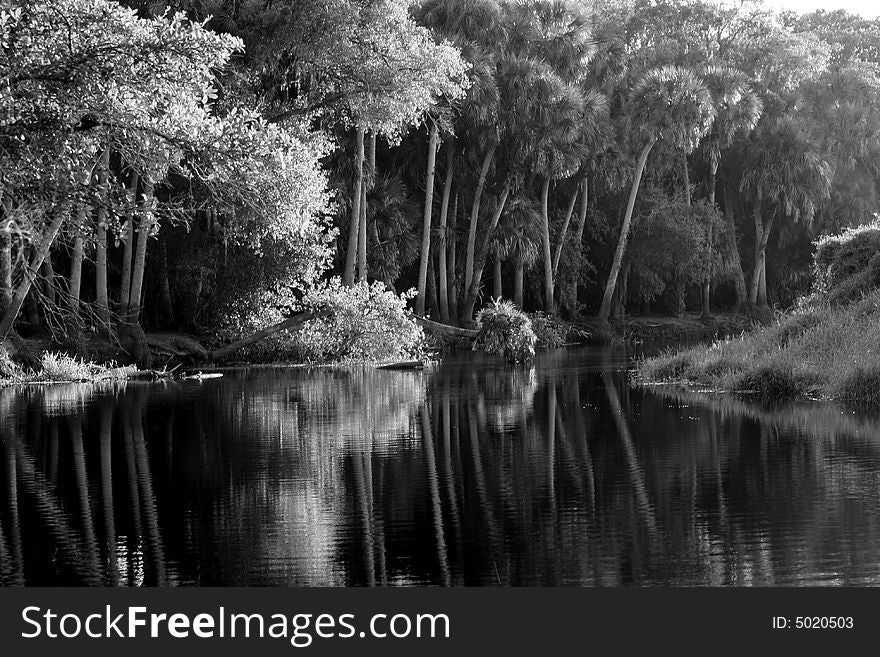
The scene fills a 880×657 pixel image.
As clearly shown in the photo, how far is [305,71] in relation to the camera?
3048cm

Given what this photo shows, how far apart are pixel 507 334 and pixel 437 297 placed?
461 inches

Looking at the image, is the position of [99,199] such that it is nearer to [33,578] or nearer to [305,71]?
[33,578]

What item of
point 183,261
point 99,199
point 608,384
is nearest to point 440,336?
point 183,261

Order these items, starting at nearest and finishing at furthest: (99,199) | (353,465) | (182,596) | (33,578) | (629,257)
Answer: (182,596)
(33,578)
(353,465)
(99,199)
(629,257)

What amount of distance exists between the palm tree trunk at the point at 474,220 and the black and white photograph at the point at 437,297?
0.55 feet

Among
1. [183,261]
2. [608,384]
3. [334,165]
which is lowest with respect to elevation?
[608,384]

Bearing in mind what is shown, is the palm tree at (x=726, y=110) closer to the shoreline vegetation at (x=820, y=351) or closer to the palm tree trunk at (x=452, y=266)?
the palm tree trunk at (x=452, y=266)

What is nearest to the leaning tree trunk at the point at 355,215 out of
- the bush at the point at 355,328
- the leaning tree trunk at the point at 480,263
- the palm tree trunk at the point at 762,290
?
the bush at the point at 355,328

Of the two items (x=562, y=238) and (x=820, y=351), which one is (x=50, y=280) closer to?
(x=820, y=351)

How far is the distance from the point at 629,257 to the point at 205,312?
2355cm

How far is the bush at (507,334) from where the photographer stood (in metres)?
33.1

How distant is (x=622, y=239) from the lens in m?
49.1

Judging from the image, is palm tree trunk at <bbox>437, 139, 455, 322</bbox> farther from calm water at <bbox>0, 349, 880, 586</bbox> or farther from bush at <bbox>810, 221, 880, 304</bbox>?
calm water at <bbox>0, 349, 880, 586</bbox>

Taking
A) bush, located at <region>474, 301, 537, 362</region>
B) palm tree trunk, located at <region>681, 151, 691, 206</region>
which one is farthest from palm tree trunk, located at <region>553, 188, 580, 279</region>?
bush, located at <region>474, 301, 537, 362</region>
